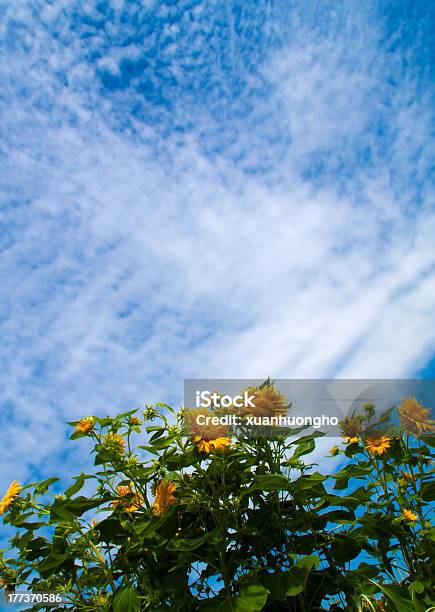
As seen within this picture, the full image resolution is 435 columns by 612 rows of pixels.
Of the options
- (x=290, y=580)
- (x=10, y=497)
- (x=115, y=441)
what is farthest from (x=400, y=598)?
(x=10, y=497)

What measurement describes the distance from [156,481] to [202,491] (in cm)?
26

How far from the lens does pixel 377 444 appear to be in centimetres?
236

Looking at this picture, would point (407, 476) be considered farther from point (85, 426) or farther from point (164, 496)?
point (85, 426)

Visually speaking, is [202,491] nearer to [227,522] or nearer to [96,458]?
[227,522]

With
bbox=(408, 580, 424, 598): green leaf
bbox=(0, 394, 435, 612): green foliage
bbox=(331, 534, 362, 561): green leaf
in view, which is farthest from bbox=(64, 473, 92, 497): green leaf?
bbox=(408, 580, 424, 598): green leaf

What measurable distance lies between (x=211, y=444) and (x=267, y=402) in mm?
285

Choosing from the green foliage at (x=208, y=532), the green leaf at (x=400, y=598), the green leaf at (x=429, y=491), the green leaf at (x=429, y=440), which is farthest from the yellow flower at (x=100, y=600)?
the green leaf at (x=429, y=440)

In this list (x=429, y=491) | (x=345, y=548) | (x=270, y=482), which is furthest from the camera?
(x=429, y=491)

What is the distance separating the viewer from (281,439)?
6.46 feet

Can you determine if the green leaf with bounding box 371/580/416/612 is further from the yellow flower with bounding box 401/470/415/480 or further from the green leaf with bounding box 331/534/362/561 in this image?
the yellow flower with bounding box 401/470/415/480

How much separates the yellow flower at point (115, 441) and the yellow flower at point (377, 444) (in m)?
1.08

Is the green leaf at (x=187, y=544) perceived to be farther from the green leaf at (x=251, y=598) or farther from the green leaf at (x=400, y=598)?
the green leaf at (x=400, y=598)

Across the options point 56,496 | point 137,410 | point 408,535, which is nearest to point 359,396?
point 408,535

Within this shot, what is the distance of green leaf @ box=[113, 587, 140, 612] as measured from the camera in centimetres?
170
